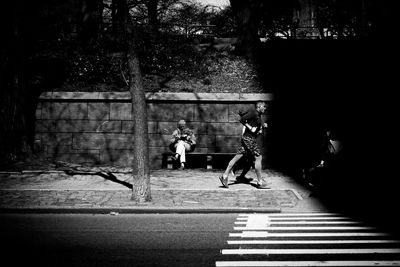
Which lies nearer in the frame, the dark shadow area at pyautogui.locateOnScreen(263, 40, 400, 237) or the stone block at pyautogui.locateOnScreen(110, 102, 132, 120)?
the dark shadow area at pyautogui.locateOnScreen(263, 40, 400, 237)

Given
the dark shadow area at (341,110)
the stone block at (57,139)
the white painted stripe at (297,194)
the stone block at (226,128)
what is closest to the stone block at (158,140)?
the stone block at (226,128)

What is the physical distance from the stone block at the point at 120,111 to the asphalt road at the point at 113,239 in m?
5.87

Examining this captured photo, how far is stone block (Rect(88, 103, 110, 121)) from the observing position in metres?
13.1

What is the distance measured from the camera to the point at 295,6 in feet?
92.3

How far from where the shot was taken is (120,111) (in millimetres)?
13102

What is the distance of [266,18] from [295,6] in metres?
2.13

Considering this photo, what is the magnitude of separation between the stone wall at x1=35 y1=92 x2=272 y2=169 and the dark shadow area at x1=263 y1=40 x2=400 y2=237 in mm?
1229

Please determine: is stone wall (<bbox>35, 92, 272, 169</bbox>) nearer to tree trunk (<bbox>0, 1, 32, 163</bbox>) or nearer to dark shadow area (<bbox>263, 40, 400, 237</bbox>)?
tree trunk (<bbox>0, 1, 32, 163</bbox>)

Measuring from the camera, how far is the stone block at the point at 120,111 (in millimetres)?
13094

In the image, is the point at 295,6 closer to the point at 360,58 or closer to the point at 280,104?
the point at 360,58

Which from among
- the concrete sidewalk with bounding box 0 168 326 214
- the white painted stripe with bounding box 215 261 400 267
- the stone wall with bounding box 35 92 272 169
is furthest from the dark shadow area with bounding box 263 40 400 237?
the white painted stripe with bounding box 215 261 400 267

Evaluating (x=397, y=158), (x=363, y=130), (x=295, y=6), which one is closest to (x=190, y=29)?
(x=295, y=6)

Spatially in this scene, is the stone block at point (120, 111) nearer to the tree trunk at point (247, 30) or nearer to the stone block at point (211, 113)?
the stone block at point (211, 113)

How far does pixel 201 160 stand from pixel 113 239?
731cm
